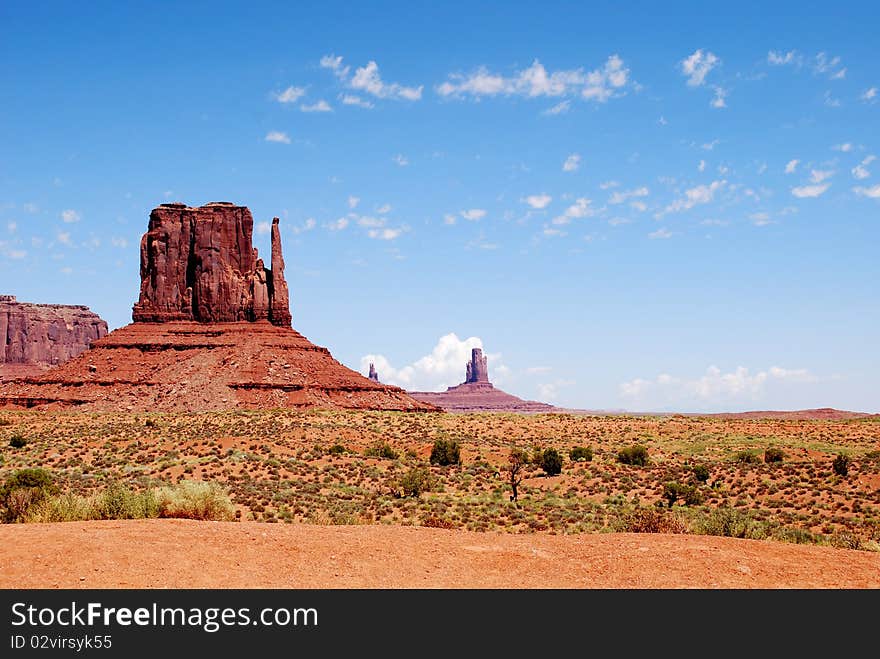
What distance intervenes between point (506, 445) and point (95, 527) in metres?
36.8

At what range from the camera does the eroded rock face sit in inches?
6757

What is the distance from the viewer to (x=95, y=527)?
1332 centimetres

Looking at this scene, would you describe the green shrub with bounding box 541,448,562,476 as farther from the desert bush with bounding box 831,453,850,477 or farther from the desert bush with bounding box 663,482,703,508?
the desert bush with bounding box 831,453,850,477

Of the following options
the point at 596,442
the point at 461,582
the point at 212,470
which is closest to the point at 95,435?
the point at 212,470

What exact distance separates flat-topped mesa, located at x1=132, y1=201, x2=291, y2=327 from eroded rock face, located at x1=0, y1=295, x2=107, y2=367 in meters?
91.8

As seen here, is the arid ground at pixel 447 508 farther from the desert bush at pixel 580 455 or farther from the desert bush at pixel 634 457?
the desert bush at pixel 580 455

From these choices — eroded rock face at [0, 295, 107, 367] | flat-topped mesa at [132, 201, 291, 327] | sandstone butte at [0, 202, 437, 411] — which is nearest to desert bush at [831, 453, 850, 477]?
sandstone butte at [0, 202, 437, 411]

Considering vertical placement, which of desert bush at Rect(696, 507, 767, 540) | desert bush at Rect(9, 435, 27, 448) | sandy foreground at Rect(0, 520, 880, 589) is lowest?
desert bush at Rect(696, 507, 767, 540)

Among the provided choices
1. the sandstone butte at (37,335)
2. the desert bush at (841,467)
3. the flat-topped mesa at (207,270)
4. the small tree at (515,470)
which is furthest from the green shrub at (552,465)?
the sandstone butte at (37,335)

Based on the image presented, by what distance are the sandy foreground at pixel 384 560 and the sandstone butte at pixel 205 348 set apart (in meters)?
62.4

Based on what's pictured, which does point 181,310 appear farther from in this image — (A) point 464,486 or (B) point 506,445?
(A) point 464,486

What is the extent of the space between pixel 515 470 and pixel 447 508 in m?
7.03
